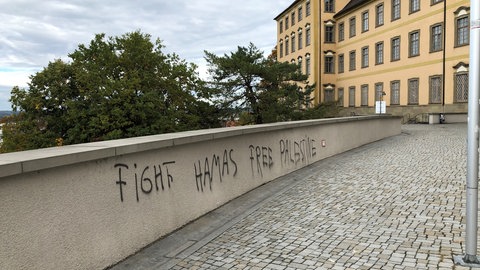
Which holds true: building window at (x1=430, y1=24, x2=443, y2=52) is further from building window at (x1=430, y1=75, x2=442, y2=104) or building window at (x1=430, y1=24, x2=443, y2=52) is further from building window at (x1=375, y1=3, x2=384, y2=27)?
building window at (x1=375, y1=3, x2=384, y2=27)

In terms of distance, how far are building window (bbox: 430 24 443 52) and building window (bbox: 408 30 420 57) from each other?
183 centimetres

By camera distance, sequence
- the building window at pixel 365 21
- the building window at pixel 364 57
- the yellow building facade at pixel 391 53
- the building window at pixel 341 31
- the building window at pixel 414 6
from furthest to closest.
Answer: the building window at pixel 341 31 < the building window at pixel 364 57 < the building window at pixel 365 21 < the building window at pixel 414 6 < the yellow building facade at pixel 391 53

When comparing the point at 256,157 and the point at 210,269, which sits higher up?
the point at 256,157

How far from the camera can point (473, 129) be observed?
4051 millimetres

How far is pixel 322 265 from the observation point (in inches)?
164

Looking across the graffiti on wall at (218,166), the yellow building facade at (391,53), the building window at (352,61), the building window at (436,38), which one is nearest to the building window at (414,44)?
the yellow building facade at (391,53)

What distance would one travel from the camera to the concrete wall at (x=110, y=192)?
3.29 metres

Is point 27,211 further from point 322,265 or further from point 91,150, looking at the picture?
point 322,265

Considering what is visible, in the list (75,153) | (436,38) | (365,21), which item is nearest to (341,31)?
(365,21)

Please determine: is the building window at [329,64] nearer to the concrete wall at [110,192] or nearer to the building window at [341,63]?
the building window at [341,63]

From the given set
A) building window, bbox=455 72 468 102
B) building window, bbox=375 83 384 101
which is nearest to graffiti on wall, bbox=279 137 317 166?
building window, bbox=455 72 468 102

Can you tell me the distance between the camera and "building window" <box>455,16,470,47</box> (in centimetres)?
2953

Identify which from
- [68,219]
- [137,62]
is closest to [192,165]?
[68,219]

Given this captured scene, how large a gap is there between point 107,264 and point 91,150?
124 centimetres
